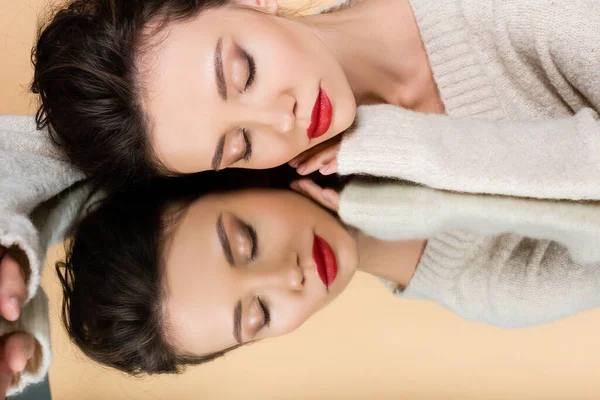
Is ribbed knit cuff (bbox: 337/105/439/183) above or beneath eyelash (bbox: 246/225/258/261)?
above

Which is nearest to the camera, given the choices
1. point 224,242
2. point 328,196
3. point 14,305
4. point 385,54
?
point 14,305

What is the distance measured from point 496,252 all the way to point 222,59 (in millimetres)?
377

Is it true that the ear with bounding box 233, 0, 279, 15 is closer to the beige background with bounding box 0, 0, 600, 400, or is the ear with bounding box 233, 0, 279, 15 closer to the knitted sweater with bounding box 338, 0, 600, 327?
the knitted sweater with bounding box 338, 0, 600, 327

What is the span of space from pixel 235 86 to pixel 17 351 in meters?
0.37

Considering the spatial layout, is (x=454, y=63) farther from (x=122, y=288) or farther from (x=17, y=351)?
(x=17, y=351)

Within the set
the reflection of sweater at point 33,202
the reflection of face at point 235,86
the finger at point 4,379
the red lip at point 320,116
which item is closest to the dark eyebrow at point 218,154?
the reflection of face at point 235,86

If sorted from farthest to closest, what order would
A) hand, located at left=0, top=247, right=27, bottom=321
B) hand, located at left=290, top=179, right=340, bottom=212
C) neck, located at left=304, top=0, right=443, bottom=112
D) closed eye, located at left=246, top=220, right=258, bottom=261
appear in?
1. neck, located at left=304, top=0, right=443, bottom=112
2. hand, located at left=290, top=179, right=340, bottom=212
3. closed eye, located at left=246, top=220, right=258, bottom=261
4. hand, located at left=0, top=247, right=27, bottom=321

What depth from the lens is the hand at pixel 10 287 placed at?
57 centimetres

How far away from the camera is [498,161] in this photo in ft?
2.27

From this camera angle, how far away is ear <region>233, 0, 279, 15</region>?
0.76 m

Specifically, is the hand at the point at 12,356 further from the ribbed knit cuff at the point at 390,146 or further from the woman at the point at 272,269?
the ribbed knit cuff at the point at 390,146

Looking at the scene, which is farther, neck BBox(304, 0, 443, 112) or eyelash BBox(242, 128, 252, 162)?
neck BBox(304, 0, 443, 112)

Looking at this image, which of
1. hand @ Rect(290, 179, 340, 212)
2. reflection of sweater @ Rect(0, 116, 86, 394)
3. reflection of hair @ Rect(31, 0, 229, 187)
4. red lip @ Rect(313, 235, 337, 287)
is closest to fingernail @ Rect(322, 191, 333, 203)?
hand @ Rect(290, 179, 340, 212)

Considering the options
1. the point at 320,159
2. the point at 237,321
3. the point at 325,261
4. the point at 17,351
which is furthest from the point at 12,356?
the point at 320,159
